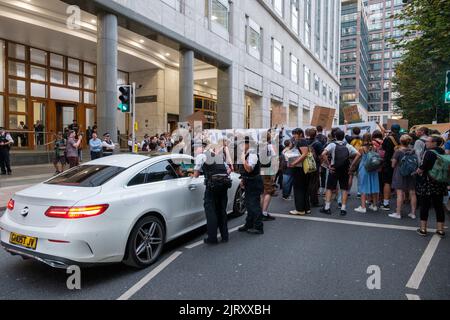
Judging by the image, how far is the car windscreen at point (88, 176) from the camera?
4.07 meters

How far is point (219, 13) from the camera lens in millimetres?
19672

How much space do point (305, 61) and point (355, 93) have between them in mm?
69512

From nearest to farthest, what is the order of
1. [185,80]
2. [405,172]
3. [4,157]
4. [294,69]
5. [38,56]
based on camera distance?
[405,172] → [4,157] → [185,80] → [38,56] → [294,69]

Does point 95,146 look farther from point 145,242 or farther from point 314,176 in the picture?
point 145,242

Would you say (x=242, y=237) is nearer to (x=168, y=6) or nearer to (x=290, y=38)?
(x=168, y=6)

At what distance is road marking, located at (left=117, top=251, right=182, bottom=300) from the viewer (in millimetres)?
3484

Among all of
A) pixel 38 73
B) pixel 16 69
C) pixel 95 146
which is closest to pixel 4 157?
pixel 95 146

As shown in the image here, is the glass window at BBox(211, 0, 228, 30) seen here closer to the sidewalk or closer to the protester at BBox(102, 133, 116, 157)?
the protester at BBox(102, 133, 116, 157)

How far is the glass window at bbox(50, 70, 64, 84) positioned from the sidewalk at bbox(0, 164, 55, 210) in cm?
661

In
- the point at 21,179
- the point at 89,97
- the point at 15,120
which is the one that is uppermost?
the point at 89,97

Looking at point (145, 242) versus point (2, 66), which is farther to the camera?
point (2, 66)

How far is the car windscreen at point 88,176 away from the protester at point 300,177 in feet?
13.2

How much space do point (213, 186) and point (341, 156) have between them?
3.45m

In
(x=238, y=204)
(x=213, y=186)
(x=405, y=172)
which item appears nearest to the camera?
(x=213, y=186)
